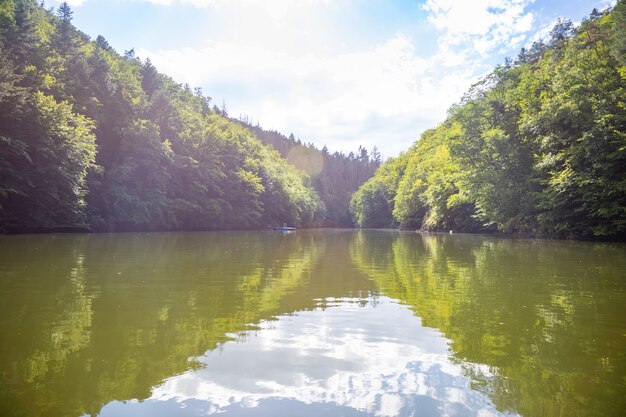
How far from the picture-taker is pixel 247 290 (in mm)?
8078

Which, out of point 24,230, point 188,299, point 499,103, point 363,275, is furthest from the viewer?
point 499,103

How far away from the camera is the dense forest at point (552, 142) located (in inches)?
923

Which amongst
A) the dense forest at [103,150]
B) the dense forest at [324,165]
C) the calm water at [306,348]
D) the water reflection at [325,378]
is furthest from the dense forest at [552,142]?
the dense forest at [324,165]

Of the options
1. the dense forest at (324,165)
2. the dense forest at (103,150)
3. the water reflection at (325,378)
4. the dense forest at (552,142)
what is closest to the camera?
the water reflection at (325,378)

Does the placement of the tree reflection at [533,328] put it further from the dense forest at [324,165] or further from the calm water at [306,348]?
the dense forest at [324,165]

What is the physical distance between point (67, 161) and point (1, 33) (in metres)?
10.2

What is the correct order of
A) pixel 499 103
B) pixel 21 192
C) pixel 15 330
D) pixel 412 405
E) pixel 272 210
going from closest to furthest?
pixel 412 405, pixel 15 330, pixel 21 192, pixel 499 103, pixel 272 210

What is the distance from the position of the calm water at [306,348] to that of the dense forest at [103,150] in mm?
21883

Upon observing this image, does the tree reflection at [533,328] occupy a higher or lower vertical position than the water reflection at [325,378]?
higher

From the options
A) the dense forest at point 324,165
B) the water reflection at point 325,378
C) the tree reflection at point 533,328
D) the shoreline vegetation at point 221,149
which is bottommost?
the water reflection at point 325,378

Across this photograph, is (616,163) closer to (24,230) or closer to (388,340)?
(388,340)

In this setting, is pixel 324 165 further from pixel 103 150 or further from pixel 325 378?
pixel 325 378

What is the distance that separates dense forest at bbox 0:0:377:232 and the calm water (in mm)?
21883

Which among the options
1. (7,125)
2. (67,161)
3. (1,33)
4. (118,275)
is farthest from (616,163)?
(1,33)
